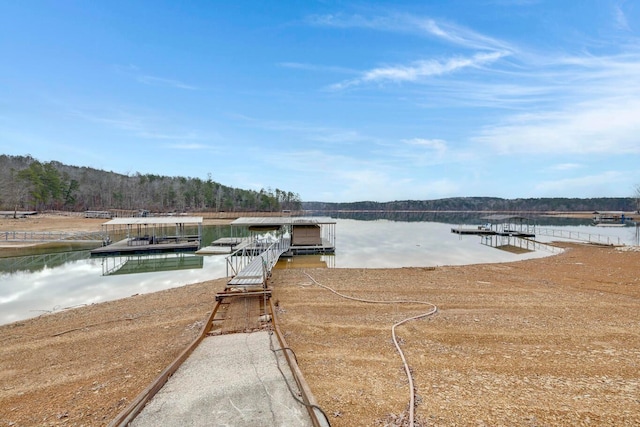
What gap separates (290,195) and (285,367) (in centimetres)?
11089

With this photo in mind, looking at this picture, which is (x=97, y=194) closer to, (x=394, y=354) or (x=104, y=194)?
(x=104, y=194)

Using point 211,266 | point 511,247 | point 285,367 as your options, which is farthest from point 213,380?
point 511,247

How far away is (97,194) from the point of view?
76750mm

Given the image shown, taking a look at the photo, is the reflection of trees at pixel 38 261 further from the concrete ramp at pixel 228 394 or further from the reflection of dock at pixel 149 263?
the concrete ramp at pixel 228 394

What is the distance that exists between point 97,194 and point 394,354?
89.6 m

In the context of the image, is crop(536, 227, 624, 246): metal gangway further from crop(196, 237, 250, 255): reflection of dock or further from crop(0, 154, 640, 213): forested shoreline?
crop(0, 154, 640, 213): forested shoreline

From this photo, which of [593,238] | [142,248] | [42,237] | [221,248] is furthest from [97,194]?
[593,238]

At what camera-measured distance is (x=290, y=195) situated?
11475 cm

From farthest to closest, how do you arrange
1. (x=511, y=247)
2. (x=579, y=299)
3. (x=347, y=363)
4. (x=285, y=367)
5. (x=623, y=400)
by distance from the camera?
(x=511, y=247)
(x=579, y=299)
(x=347, y=363)
(x=285, y=367)
(x=623, y=400)

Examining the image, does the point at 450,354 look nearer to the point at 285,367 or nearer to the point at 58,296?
the point at 285,367

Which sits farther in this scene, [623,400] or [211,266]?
[211,266]

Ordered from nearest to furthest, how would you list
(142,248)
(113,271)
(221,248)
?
(113,271), (142,248), (221,248)

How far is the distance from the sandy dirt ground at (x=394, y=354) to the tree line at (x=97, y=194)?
60.1 m

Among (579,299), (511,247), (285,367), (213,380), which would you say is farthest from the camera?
(511,247)
